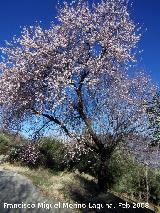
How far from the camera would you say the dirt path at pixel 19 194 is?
17.6 meters

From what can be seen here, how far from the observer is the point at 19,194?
1969 cm

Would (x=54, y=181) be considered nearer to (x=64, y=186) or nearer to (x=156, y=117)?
(x=64, y=186)

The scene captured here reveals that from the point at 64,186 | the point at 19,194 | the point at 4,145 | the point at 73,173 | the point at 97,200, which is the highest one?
the point at 4,145

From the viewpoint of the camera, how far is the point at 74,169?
28.6 metres

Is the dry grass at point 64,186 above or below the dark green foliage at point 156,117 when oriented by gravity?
below

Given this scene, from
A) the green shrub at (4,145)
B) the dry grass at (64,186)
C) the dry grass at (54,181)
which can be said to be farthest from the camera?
the green shrub at (4,145)

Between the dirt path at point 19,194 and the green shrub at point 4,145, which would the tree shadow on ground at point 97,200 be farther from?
the green shrub at point 4,145

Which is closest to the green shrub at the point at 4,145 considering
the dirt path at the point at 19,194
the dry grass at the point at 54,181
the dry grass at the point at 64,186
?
the dry grass at the point at 54,181

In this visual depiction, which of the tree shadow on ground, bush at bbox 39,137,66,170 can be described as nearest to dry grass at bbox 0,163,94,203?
the tree shadow on ground

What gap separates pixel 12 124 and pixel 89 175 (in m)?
9.91

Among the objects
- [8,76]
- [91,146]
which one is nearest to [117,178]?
[91,146]

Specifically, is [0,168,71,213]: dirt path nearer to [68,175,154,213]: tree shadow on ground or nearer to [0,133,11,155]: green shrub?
[68,175,154,213]: tree shadow on ground

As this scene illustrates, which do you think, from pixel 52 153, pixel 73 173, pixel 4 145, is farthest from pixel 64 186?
pixel 4 145

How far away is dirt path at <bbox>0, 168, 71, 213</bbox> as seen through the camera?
17.6 metres
